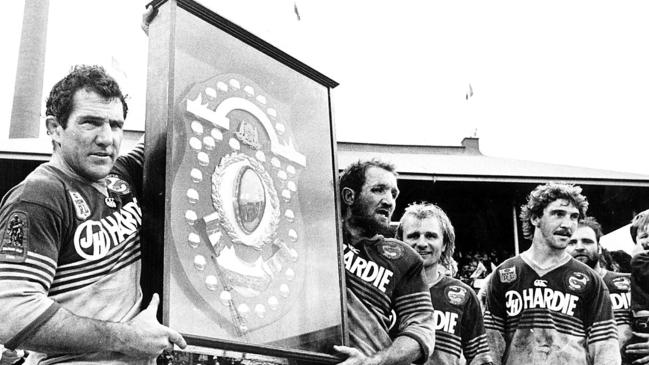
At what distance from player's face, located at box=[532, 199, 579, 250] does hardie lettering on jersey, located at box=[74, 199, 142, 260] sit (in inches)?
118

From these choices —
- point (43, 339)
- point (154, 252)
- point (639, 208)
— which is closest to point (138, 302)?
point (154, 252)

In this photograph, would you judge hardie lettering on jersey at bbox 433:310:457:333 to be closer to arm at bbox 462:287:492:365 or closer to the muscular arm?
arm at bbox 462:287:492:365

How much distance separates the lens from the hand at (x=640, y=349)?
496 cm

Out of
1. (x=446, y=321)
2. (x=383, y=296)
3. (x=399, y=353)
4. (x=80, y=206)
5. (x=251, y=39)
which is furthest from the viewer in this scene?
(x=446, y=321)

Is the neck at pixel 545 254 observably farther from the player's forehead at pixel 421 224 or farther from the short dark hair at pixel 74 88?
the short dark hair at pixel 74 88

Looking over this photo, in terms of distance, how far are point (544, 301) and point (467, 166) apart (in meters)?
5.59

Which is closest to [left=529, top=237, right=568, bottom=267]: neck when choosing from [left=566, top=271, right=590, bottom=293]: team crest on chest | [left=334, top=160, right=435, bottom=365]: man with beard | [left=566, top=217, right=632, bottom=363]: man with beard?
[left=566, top=271, right=590, bottom=293]: team crest on chest

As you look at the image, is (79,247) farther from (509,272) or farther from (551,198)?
(551,198)

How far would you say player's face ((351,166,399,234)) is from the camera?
10.9ft

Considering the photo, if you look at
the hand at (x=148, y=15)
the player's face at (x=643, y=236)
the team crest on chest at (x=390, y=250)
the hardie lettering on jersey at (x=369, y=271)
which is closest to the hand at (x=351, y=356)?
the hardie lettering on jersey at (x=369, y=271)

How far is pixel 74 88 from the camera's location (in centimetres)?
230

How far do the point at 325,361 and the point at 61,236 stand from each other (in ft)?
3.15

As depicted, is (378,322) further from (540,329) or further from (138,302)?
(540,329)

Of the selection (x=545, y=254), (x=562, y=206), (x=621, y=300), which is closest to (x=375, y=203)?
(x=545, y=254)
